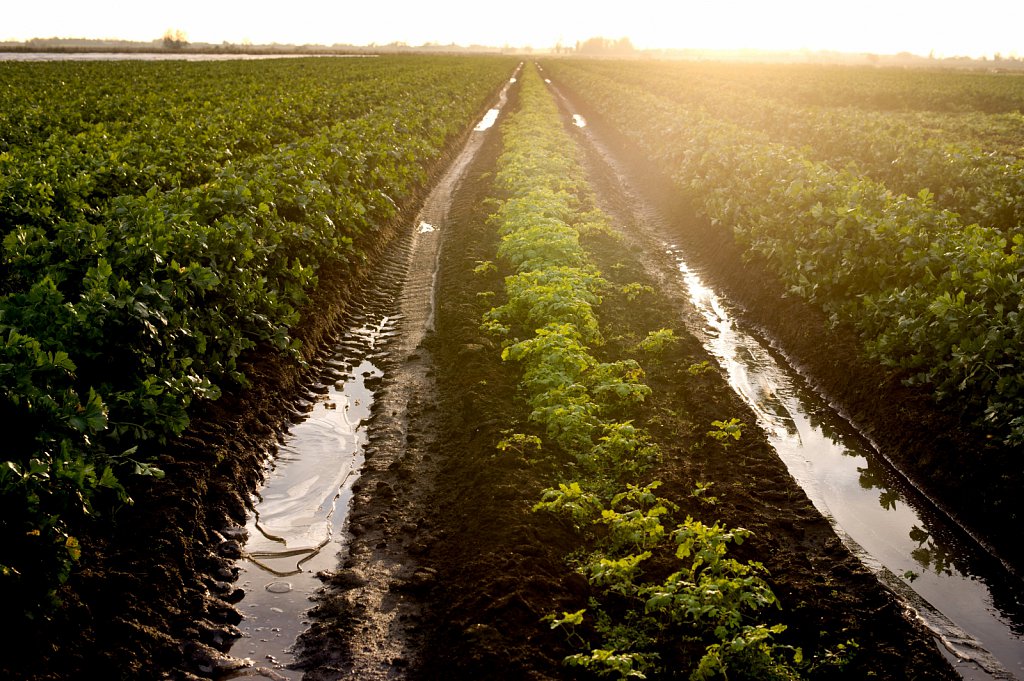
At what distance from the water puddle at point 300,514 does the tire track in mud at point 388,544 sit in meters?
0.14

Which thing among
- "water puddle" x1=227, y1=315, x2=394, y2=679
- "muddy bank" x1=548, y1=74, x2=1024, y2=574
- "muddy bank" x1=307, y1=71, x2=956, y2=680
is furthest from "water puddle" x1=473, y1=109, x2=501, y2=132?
"muddy bank" x1=307, y1=71, x2=956, y2=680

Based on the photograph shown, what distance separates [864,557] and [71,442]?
6432 mm

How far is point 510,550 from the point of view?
19.0 feet

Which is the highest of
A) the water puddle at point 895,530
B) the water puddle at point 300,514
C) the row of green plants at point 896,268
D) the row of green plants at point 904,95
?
the row of green plants at point 904,95

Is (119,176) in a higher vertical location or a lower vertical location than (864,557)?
higher

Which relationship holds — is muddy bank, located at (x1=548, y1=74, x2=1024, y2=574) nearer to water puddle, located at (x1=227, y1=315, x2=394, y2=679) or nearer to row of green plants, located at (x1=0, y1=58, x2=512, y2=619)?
water puddle, located at (x1=227, y1=315, x2=394, y2=679)

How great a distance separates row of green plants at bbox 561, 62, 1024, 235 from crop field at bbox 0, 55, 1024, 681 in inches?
8.2

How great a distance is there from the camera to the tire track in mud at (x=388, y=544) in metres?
5.07

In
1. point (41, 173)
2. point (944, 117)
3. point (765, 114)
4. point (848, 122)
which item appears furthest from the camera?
point (944, 117)

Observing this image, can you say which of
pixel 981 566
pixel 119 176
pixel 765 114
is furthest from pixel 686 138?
pixel 981 566

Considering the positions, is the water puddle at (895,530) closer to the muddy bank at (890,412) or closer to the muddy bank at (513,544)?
the muddy bank at (890,412)

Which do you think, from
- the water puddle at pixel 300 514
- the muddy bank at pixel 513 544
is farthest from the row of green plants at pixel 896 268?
the water puddle at pixel 300 514

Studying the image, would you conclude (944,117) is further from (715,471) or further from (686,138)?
(715,471)

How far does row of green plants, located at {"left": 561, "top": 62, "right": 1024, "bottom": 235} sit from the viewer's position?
14906 millimetres
